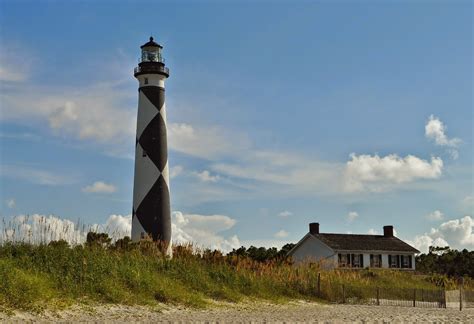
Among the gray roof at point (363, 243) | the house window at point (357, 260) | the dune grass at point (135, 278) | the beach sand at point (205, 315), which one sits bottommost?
the beach sand at point (205, 315)

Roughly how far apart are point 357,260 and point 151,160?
72.7ft

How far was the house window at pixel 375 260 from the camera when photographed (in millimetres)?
43719

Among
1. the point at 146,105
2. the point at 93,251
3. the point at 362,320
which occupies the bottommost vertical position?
the point at 362,320

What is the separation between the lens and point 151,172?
24969 mm

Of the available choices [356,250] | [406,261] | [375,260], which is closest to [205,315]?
[356,250]

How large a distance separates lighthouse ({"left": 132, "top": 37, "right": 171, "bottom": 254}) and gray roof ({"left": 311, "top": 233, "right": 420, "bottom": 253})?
1951 cm

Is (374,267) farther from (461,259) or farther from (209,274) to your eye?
(209,274)

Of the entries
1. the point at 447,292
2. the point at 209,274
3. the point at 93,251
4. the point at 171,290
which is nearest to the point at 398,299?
the point at 447,292

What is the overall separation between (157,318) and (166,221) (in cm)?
1170

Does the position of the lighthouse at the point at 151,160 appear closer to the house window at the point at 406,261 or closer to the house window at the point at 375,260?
the house window at the point at 375,260

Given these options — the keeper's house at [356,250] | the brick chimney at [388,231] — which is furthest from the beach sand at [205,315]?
the brick chimney at [388,231]

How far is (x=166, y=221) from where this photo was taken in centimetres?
2481

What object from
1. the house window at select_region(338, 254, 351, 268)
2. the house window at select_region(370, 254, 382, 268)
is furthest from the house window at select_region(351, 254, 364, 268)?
the house window at select_region(370, 254, 382, 268)

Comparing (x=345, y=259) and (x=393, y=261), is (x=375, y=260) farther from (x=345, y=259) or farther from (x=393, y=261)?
(x=345, y=259)
